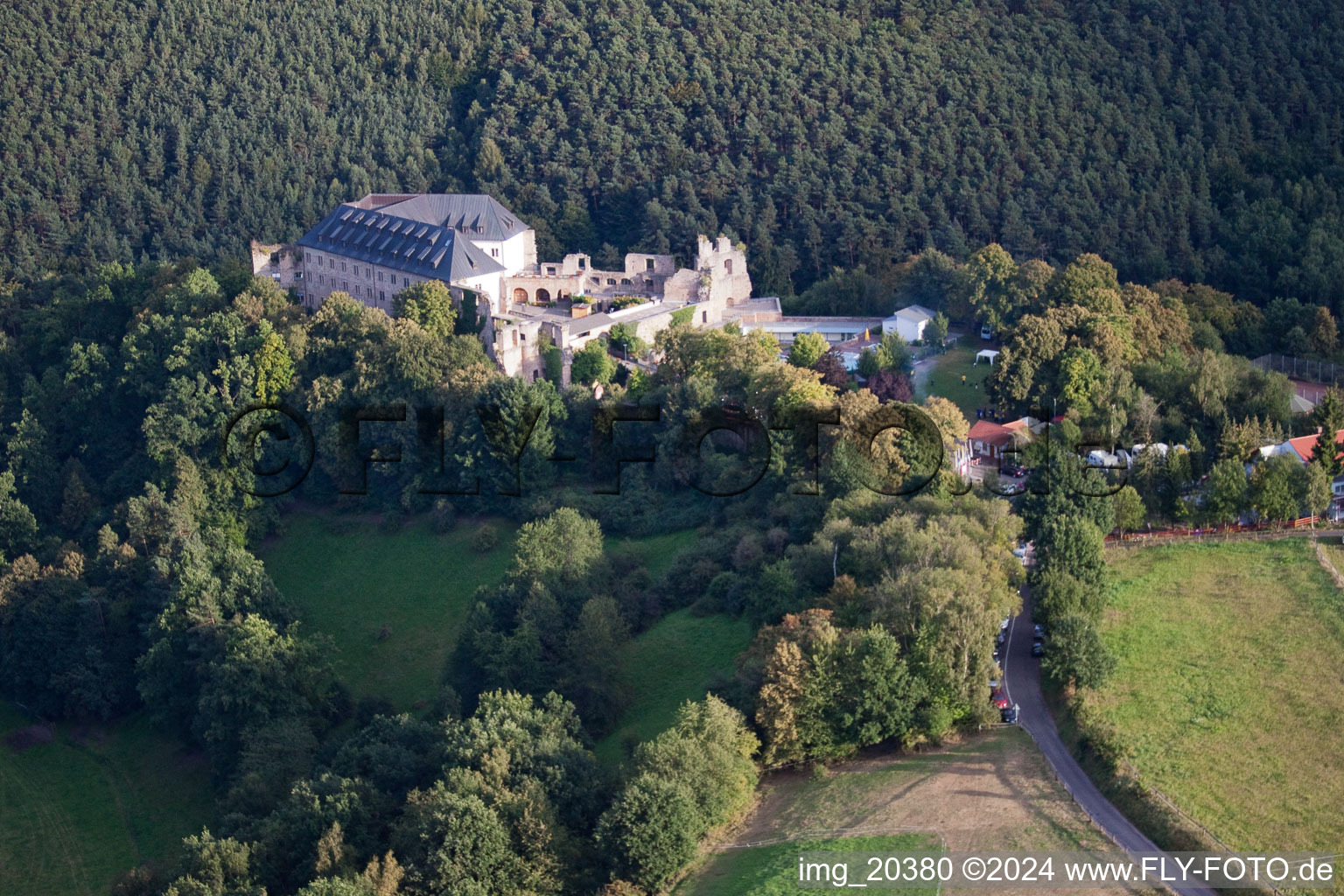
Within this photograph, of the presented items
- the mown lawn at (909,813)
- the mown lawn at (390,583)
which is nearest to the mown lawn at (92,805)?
the mown lawn at (390,583)

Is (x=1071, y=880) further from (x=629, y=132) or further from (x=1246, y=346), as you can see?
(x=629, y=132)

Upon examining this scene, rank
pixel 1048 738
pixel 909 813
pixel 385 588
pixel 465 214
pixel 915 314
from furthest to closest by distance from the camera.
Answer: pixel 465 214 → pixel 915 314 → pixel 385 588 → pixel 1048 738 → pixel 909 813

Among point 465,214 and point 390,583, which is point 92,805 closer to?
point 390,583

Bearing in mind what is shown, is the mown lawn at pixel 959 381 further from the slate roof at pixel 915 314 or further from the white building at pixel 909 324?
the slate roof at pixel 915 314

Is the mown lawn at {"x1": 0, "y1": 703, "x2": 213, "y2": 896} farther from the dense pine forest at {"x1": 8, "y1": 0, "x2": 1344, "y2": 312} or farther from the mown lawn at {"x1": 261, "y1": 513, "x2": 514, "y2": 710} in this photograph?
the dense pine forest at {"x1": 8, "y1": 0, "x2": 1344, "y2": 312}

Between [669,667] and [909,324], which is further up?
[909,324]

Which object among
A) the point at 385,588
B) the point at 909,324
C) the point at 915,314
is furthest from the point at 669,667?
the point at 915,314
